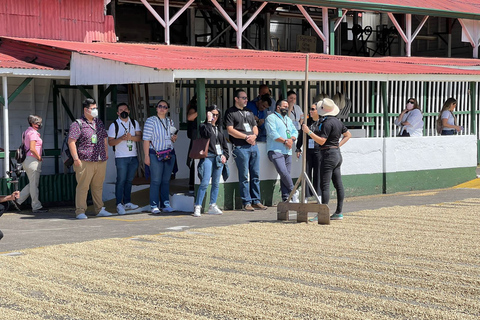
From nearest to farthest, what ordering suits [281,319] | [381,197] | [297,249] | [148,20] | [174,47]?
[281,319] → [297,249] → [381,197] → [174,47] → [148,20]

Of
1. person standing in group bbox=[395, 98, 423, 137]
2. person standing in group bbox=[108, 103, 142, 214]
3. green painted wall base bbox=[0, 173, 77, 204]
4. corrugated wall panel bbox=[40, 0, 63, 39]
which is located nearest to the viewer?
person standing in group bbox=[108, 103, 142, 214]

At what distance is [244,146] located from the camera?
13.3m

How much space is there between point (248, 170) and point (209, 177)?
2.87 feet

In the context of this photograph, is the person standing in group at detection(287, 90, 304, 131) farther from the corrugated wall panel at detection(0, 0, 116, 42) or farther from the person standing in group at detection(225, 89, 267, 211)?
the corrugated wall panel at detection(0, 0, 116, 42)

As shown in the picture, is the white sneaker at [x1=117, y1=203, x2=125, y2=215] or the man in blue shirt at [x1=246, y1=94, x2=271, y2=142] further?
the man in blue shirt at [x1=246, y1=94, x2=271, y2=142]

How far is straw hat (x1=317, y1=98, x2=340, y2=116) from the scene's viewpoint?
1173 cm

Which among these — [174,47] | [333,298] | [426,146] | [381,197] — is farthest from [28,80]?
[333,298]

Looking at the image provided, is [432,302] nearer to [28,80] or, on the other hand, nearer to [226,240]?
[226,240]

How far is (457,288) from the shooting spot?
7.01 meters

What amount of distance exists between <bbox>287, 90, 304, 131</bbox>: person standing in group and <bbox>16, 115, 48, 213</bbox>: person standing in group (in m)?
4.25

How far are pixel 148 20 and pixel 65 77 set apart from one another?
9540 millimetres

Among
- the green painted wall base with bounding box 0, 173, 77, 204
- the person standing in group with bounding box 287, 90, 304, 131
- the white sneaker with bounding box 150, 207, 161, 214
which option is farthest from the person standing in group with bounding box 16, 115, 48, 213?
the person standing in group with bounding box 287, 90, 304, 131

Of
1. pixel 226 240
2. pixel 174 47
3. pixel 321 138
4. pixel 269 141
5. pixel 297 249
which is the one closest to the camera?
pixel 297 249

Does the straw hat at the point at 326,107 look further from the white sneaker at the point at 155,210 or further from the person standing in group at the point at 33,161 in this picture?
the person standing in group at the point at 33,161
